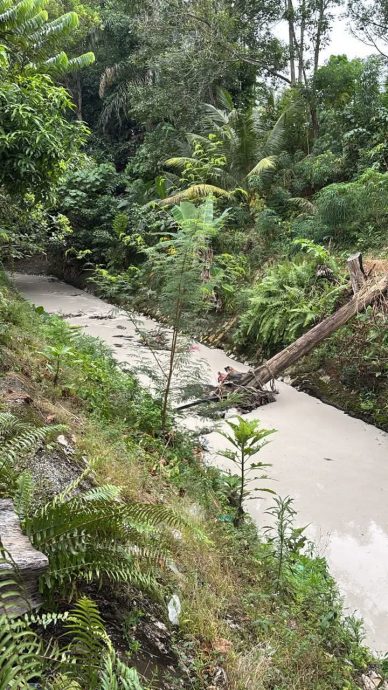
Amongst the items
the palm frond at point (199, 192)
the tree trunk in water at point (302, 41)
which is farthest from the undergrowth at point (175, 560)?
the tree trunk in water at point (302, 41)

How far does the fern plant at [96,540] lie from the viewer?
68.0 inches

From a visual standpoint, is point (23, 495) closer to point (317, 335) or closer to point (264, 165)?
point (317, 335)

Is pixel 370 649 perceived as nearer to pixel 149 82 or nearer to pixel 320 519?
pixel 320 519

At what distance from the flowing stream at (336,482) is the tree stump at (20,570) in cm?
227

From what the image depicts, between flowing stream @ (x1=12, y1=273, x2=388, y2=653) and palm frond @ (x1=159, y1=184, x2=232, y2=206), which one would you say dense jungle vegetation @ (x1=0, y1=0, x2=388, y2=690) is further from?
flowing stream @ (x1=12, y1=273, x2=388, y2=653)

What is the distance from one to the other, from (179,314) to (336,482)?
2.19 meters

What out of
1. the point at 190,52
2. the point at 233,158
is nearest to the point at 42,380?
the point at 233,158

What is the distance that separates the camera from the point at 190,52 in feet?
41.5

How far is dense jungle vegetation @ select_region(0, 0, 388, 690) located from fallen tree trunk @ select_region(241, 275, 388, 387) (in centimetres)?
21

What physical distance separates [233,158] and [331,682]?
1186cm

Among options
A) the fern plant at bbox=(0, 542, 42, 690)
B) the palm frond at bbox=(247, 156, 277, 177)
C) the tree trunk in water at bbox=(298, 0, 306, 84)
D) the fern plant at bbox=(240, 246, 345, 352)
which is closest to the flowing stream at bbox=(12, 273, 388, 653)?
the fern plant at bbox=(240, 246, 345, 352)

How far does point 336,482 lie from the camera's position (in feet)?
15.1

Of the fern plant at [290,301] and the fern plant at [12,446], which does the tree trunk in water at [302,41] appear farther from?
the fern plant at [12,446]

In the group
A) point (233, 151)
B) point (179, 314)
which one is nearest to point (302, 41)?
point (233, 151)
